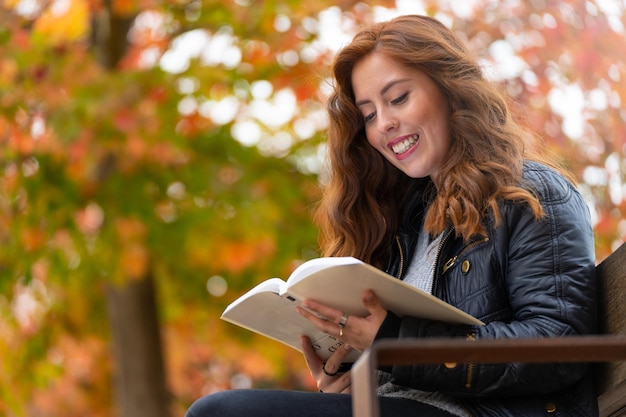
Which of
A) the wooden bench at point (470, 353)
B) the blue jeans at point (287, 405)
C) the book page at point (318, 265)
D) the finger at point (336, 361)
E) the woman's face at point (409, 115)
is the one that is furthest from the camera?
the woman's face at point (409, 115)

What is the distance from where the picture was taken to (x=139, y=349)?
6.18 meters

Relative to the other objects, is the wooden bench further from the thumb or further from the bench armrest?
the thumb

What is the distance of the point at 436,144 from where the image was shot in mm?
2377

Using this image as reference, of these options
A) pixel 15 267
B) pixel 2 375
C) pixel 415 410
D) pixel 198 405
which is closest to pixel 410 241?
pixel 415 410

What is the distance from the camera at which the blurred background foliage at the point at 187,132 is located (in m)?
5.30

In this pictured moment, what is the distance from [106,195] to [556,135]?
2.46 m

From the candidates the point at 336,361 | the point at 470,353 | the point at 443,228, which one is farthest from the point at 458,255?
the point at 470,353

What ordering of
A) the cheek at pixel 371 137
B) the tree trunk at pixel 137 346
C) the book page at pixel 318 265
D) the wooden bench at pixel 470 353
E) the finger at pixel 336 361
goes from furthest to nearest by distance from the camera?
the tree trunk at pixel 137 346 < the cheek at pixel 371 137 < the finger at pixel 336 361 < the book page at pixel 318 265 < the wooden bench at pixel 470 353

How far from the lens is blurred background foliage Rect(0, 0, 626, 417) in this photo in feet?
17.4

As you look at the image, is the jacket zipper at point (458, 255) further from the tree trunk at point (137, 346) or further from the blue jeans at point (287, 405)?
the tree trunk at point (137, 346)

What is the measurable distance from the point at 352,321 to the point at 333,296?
0.06 meters

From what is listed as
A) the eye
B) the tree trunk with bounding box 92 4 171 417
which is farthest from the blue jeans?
the tree trunk with bounding box 92 4 171 417

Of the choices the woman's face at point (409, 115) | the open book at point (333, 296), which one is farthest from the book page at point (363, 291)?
the woman's face at point (409, 115)

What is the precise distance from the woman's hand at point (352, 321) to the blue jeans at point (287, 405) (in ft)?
0.38
